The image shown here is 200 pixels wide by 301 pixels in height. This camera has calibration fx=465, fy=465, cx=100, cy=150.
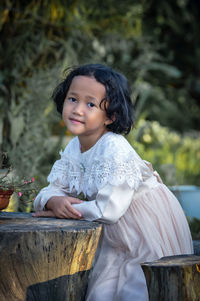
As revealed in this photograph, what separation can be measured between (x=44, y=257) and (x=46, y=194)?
1.44ft

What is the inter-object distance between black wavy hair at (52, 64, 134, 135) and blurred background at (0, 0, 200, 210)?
30.8 inches

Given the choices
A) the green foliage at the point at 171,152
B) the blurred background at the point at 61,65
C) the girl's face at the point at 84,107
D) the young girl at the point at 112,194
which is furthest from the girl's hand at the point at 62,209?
the green foliage at the point at 171,152

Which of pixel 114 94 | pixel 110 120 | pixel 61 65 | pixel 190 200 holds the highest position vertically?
pixel 61 65

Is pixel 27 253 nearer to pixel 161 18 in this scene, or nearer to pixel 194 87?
pixel 161 18

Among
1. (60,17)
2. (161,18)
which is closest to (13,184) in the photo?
(60,17)

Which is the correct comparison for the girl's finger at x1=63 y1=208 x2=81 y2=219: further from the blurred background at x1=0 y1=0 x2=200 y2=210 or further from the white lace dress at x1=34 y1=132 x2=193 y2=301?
the blurred background at x1=0 y1=0 x2=200 y2=210

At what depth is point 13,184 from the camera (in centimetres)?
222

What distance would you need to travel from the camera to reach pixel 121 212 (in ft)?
7.27

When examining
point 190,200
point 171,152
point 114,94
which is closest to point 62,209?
point 114,94

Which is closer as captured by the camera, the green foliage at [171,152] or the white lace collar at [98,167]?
the white lace collar at [98,167]

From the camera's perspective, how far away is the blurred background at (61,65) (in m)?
4.59

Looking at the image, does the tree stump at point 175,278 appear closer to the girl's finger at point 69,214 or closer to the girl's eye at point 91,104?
the girl's finger at point 69,214

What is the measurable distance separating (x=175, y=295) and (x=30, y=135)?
115 inches

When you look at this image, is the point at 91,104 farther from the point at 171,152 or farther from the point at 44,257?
the point at 171,152
